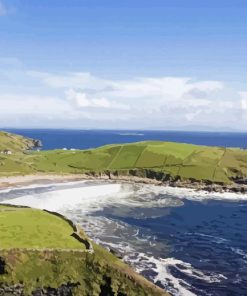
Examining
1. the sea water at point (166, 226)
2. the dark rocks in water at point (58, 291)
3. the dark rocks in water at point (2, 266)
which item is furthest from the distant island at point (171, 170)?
the dark rocks in water at point (2, 266)

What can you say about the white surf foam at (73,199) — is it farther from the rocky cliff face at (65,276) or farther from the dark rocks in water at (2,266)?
the dark rocks in water at (2,266)

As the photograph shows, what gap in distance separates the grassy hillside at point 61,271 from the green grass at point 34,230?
0.48 ft

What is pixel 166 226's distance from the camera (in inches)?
4279

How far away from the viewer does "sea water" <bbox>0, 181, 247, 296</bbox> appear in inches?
2886

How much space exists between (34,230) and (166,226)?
43085 millimetres

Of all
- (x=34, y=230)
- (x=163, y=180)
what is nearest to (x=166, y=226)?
(x=34, y=230)

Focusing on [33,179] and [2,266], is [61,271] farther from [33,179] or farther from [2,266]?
[33,179]

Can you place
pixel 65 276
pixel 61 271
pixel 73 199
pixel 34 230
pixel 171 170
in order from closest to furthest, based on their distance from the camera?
pixel 65 276 → pixel 61 271 → pixel 34 230 → pixel 73 199 → pixel 171 170

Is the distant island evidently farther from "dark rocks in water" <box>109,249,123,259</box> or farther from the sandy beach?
"dark rocks in water" <box>109,249,123,259</box>

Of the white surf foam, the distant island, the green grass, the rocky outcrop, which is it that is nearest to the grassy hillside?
the green grass

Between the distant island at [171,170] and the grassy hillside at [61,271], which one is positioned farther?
the distant island at [171,170]

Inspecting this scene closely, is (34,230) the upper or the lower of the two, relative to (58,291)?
upper

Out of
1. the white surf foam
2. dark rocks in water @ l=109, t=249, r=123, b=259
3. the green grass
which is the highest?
the green grass

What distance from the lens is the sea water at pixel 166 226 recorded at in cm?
7331
